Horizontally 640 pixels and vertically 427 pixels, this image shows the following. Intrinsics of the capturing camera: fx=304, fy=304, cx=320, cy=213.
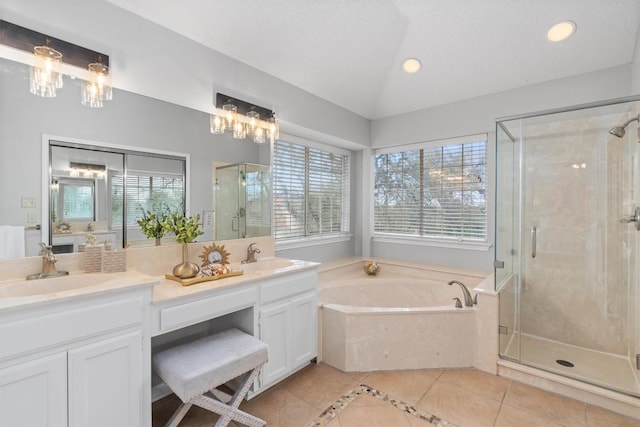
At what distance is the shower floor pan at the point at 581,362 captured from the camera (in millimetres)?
2014

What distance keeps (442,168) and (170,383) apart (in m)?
3.19

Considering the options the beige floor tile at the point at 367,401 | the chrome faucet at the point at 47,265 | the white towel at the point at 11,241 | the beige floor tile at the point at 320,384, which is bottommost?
the beige floor tile at the point at 367,401

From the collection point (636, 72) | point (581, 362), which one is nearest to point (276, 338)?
point (581, 362)

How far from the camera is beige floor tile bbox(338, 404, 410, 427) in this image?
5.71 feet

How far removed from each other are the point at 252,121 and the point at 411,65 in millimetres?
1629

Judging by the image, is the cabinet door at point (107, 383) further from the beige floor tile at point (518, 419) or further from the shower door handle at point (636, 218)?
the shower door handle at point (636, 218)

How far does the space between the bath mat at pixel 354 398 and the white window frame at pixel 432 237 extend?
6.23 feet

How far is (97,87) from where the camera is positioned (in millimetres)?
1720

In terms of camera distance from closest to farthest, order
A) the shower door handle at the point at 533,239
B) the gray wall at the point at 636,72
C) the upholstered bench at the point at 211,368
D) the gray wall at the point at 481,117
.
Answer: the upholstered bench at the point at 211,368
the gray wall at the point at 636,72
the gray wall at the point at 481,117
the shower door handle at the point at 533,239

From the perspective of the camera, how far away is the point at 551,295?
274 centimetres

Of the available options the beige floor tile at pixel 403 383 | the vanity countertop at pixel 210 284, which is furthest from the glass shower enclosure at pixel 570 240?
the vanity countertop at pixel 210 284

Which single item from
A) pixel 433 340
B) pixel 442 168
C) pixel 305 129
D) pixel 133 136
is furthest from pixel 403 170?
pixel 133 136

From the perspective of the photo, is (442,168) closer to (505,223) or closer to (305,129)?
(505,223)

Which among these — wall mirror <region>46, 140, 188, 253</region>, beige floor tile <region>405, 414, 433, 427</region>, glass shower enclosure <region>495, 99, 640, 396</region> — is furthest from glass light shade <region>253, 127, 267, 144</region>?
beige floor tile <region>405, 414, 433, 427</region>
